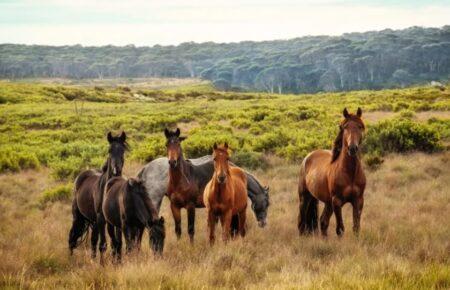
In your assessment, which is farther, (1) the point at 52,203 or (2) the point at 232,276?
(1) the point at 52,203

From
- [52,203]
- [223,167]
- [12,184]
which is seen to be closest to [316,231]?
[223,167]

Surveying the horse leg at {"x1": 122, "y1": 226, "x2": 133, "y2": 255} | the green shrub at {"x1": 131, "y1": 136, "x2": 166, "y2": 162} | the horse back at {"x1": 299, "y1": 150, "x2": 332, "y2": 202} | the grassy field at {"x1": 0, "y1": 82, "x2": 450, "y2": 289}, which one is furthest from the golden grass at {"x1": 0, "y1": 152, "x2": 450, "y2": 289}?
the green shrub at {"x1": 131, "y1": 136, "x2": 166, "y2": 162}

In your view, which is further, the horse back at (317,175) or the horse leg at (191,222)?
the horse leg at (191,222)

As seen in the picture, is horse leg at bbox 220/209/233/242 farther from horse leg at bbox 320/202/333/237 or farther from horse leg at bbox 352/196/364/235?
horse leg at bbox 352/196/364/235

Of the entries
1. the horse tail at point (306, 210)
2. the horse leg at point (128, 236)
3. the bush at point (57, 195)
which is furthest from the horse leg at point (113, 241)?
the bush at point (57, 195)

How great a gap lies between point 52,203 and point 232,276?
725 centimetres

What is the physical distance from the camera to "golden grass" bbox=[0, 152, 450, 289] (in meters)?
5.66

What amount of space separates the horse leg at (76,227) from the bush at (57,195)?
4.19 m

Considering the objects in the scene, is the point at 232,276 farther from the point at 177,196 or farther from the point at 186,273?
the point at 177,196

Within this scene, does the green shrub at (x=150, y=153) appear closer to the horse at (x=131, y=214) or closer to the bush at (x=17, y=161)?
the bush at (x=17, y=161)

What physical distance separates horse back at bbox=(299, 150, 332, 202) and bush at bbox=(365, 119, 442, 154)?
8125 millimetres

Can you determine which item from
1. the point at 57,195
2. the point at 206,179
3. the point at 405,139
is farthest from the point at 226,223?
the point at 405,139

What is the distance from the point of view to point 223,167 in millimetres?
7574

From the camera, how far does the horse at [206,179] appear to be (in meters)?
9.73
